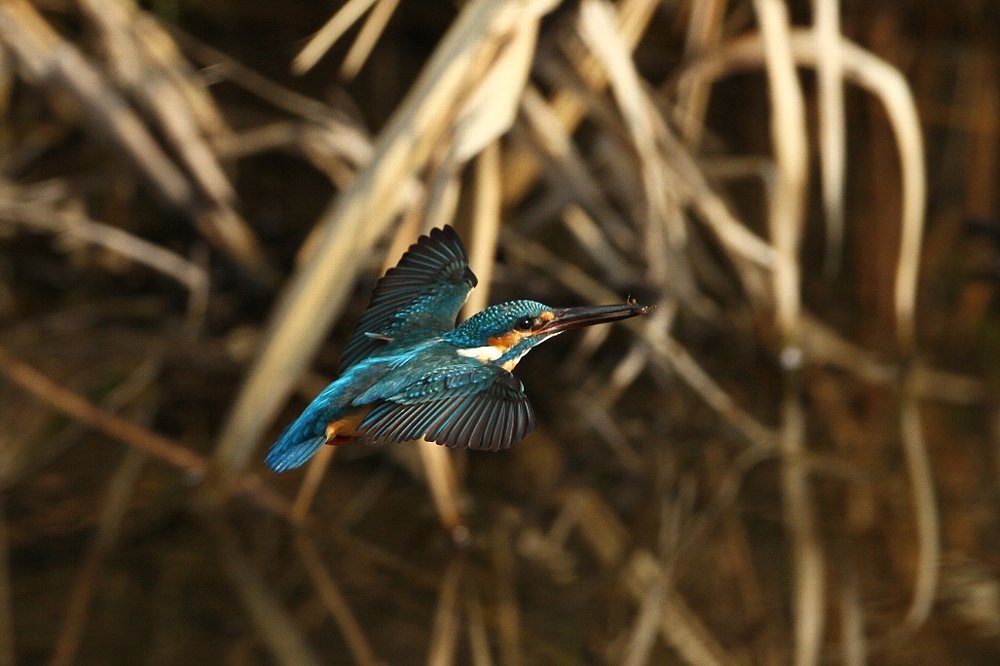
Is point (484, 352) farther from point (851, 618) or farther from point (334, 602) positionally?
point (851, 618)

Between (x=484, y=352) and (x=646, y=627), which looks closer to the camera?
(x=484, y=352)

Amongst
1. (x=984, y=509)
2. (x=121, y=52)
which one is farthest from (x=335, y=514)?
(x=984, y=509)

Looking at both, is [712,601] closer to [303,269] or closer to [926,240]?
[303,269]

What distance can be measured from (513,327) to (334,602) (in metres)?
2.08

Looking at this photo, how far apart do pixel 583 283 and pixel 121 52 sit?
53.8 inches

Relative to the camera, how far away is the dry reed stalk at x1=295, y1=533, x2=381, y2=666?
10.6 ft

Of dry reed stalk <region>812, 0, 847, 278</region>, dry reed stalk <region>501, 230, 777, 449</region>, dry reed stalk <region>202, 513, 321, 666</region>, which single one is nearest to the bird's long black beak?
dry reed stalk <region>202, 513, 321, 666</region>

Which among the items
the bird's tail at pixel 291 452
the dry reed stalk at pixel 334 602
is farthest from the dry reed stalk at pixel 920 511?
the bird's tail at pixel 291 452

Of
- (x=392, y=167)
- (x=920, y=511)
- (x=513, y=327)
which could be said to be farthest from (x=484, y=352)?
(x=920, y=511)

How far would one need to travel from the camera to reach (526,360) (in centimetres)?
470

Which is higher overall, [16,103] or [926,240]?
[926,240]

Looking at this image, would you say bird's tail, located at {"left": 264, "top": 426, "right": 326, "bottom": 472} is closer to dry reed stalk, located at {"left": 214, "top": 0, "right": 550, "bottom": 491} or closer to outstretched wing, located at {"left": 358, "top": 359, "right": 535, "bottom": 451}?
outstretched wing, located at {"left": 358, "top": 359, "right": 535, "bottom": 451}

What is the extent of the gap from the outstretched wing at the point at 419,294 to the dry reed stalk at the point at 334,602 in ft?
5.56

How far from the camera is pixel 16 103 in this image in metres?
4.96
